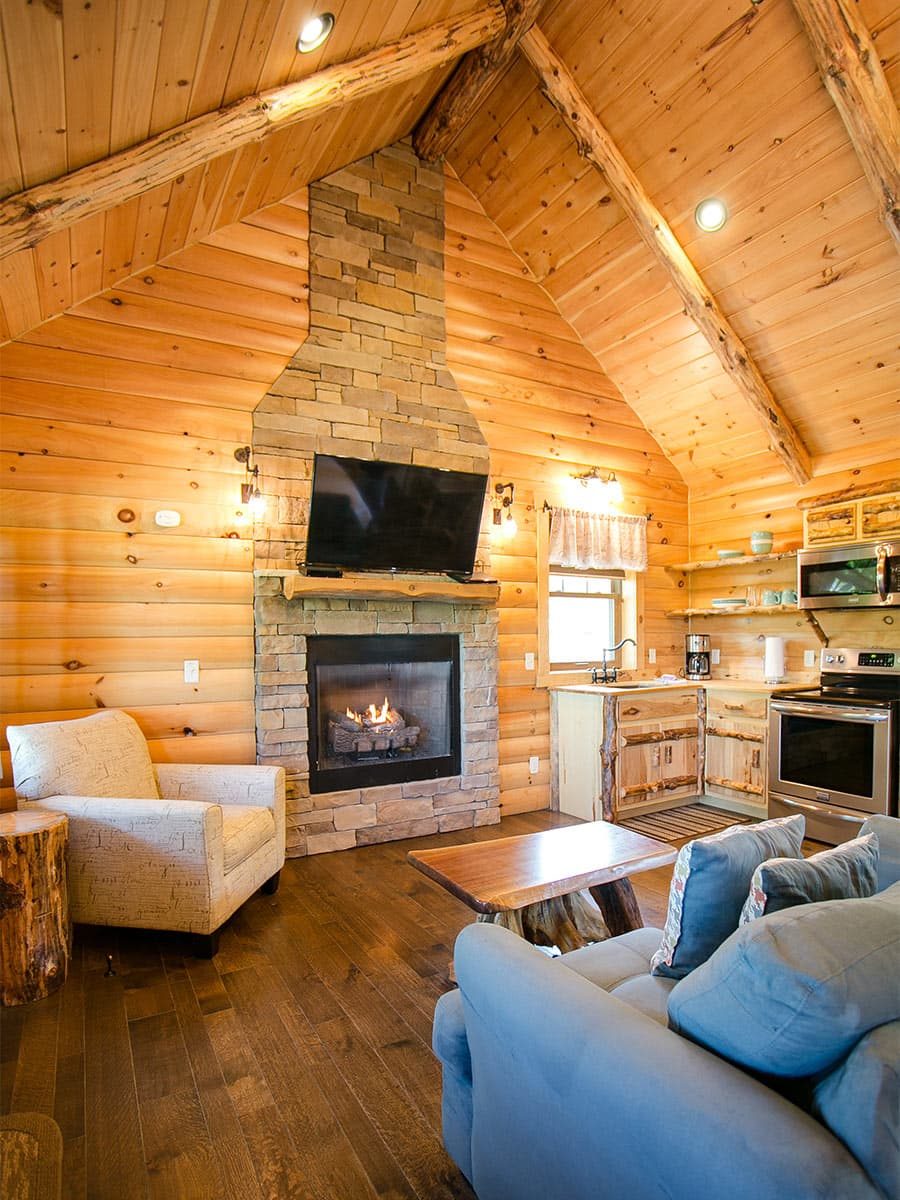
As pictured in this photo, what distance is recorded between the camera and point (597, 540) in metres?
5.08

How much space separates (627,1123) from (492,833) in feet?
10.8

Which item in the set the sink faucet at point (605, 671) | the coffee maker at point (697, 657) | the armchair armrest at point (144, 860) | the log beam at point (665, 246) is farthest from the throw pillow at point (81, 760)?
the coffee maker at point (697, 657)

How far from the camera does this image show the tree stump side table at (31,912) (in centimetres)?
231

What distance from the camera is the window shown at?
16.7 ft

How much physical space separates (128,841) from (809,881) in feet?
7.88

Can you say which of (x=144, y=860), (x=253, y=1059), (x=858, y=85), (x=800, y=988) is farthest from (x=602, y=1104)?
(x=858, y=85)

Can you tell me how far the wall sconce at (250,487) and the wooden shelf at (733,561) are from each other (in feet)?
11.1

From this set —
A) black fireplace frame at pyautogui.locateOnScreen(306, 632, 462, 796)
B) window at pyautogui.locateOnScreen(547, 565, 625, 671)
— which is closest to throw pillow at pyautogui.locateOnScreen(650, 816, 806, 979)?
black fireplace frame at pyautogui.locateOnScreen(306, 632, 462, 796)

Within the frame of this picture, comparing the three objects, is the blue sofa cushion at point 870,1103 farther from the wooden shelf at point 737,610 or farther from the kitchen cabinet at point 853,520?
the wooden shelf at point 737,610

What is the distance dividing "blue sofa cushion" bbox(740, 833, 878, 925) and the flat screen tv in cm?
296

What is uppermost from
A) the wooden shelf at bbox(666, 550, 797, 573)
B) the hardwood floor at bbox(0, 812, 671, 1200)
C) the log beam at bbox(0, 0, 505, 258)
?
the log beam at bbox(0, 0, 505, 258)

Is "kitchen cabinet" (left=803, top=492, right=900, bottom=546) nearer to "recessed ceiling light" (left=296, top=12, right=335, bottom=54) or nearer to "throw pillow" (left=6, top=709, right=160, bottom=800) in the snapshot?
"recessed ceiling light" (left=296, top=12, right=335, bottom=54)

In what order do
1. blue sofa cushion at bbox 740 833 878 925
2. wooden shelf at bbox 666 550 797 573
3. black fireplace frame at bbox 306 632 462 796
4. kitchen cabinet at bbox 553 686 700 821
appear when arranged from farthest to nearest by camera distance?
1. wooden shelf at bbox 666 550 797 573
2. kitchen cabinet at bbox 553 686 700 821
3. black fireplace frame at bbox 306 632 462 796
4. blue sofa cushion at bbox 740 833 878 925

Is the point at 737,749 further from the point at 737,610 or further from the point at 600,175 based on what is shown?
the point at 600,175
